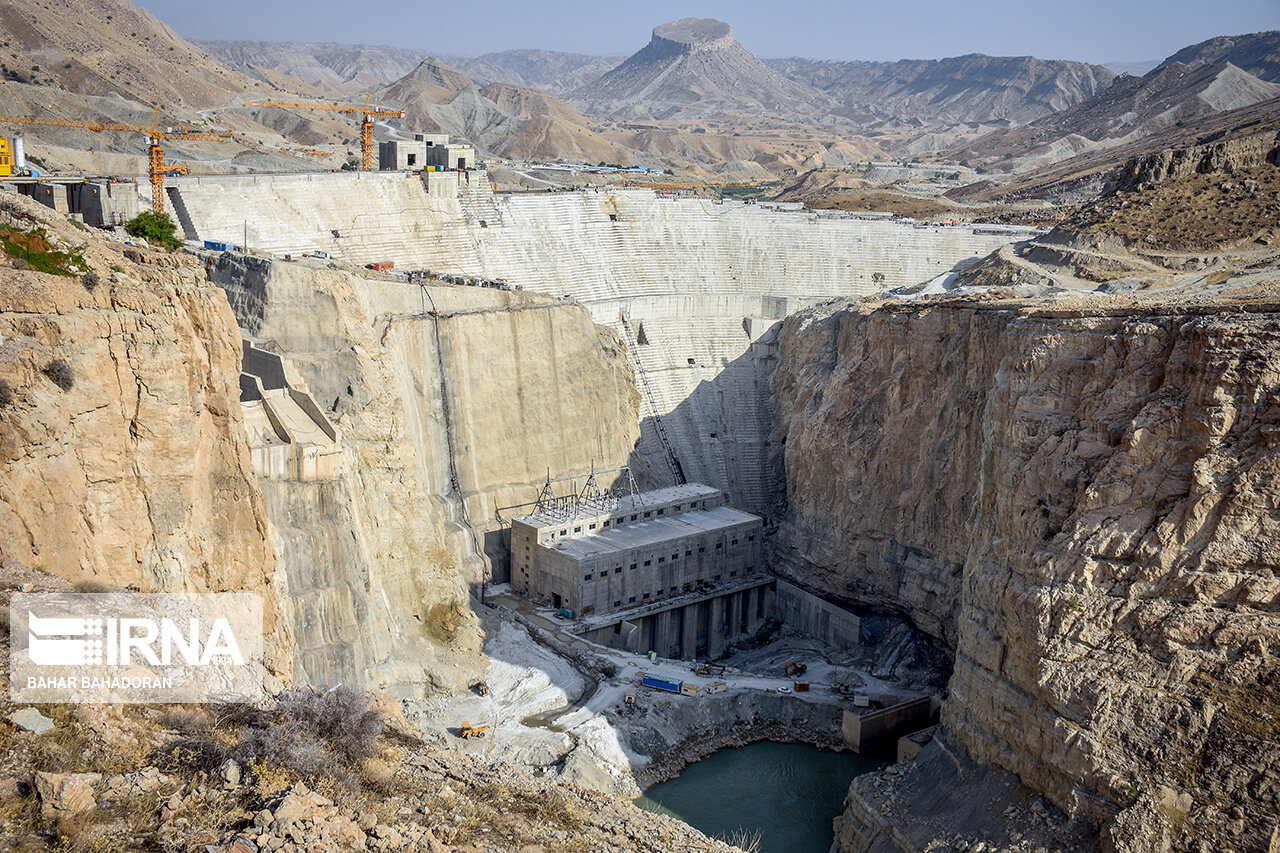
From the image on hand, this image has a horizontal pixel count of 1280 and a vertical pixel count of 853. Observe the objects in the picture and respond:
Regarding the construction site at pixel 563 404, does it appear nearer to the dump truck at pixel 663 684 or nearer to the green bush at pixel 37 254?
the dump truck at pixel 663 684

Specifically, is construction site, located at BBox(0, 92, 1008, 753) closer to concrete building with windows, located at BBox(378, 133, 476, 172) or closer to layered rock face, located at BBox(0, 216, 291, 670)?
concrete building with windows, located at BBox(378, 133, 476, 172)

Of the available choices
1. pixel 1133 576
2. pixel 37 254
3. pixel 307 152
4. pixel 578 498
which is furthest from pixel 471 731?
pixel 307 152

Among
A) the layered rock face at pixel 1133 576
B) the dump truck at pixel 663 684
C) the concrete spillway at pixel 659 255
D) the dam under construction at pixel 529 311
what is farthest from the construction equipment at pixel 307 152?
the layered rock face at pixel 1133 576

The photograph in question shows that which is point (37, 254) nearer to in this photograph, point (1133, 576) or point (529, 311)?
point (1133, 576)

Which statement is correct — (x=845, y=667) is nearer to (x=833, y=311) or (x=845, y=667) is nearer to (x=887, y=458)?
(x=887, y=458)

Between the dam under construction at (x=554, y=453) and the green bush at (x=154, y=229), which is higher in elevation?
the green bush at (x=154, y=229)

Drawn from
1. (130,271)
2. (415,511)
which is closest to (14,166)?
(415,511)
